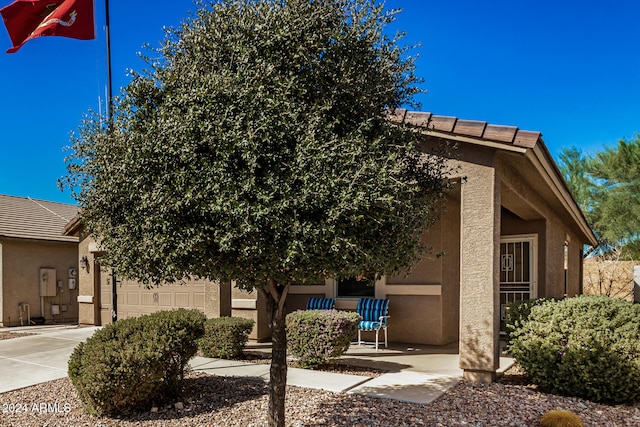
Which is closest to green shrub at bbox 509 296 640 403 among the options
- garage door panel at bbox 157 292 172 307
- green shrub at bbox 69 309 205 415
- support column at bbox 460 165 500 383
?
support column at bbox 460 165 500 383

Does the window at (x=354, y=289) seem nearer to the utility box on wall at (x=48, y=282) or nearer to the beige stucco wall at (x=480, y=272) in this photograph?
the beige stucco wall at (x=480, y=272)

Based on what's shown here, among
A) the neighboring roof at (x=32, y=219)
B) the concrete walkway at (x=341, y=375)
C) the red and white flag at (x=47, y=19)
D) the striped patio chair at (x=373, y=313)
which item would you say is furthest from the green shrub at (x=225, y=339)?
the neighboring roof at (x=32, y=219)

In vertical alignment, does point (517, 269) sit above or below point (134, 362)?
above

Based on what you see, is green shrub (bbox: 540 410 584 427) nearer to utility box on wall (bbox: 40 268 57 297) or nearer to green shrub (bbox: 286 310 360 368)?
green shrub (bbox: 286 310 360 368)

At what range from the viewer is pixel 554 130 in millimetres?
23000

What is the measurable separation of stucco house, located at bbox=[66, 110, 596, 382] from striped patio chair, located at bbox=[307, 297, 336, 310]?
9.3 inches

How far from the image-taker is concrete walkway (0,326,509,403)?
616cm

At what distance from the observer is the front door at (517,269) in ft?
36.0

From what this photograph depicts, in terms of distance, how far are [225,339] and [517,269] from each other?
23.0ft

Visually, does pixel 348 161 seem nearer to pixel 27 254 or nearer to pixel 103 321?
pixel 103 321

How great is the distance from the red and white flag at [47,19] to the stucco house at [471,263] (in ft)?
14.9

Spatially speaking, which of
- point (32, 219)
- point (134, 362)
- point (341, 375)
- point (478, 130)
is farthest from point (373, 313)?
point (32, 219)

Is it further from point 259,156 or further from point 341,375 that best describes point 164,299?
point 259,156

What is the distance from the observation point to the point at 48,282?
15320 millimetres
